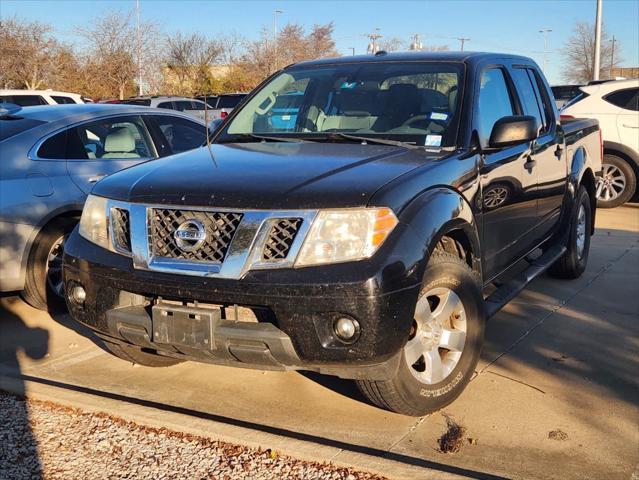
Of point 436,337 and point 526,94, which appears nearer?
point 436,337

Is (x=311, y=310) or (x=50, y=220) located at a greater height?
(x=311, y=310)

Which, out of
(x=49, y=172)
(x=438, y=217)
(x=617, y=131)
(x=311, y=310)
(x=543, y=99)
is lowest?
(x=617, y=131)

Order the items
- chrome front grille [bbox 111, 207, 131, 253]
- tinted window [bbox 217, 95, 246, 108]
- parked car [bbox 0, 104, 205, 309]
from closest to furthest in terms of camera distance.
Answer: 1. chrome front grille [bbox 111, 207, 131, 253]
2. parked car [bbox 0, 104, 205, 309]
3. tinted window [bbox 217, 95, 246, 108]

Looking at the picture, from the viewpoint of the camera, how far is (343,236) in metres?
3.14

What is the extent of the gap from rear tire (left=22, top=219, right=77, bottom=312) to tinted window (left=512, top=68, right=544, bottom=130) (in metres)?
3.54

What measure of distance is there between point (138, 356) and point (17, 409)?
0.72 m

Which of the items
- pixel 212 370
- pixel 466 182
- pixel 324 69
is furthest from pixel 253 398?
pixel 324 69

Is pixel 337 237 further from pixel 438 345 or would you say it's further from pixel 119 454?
pixel 119 454

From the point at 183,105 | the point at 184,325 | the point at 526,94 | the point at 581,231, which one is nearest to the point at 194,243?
the point at 184,325

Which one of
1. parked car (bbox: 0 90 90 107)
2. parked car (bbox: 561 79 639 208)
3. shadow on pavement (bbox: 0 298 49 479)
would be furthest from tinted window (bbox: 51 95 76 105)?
shadow on pavement (bbox: 0 298 49 479)

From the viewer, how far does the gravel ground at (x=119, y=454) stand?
3195 millimetres

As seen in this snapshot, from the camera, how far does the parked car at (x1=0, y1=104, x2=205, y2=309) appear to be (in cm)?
513

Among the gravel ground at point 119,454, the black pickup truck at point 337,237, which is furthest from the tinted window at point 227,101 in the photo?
the gravel ground at point 119,454

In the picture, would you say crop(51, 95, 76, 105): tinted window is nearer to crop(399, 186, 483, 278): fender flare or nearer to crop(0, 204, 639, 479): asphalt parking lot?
crop(0, 204, 639, 479): asphalt parking lot
